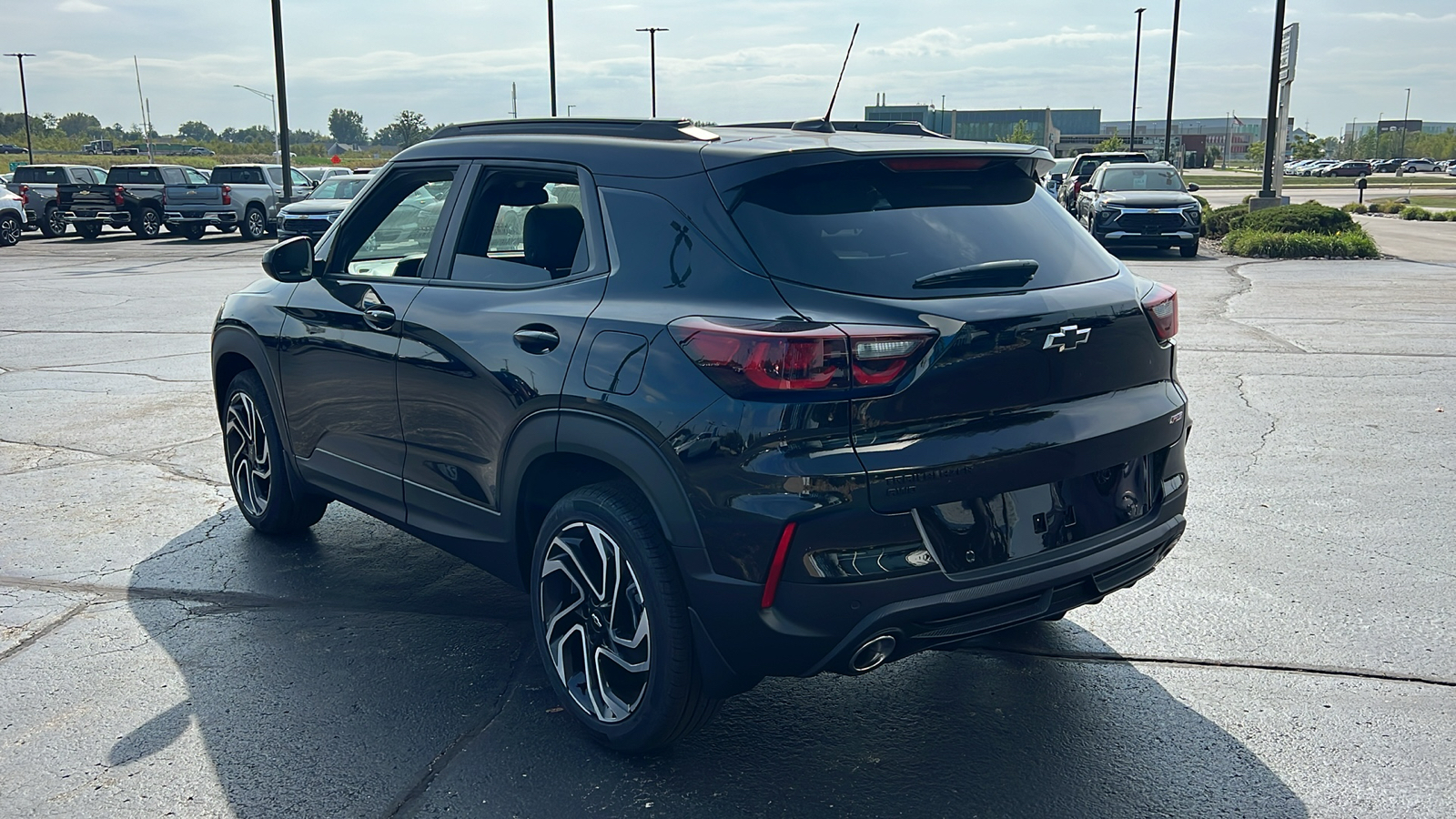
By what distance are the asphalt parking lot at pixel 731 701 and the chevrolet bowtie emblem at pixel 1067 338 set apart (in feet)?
3.94

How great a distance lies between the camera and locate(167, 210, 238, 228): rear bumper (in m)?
30.5

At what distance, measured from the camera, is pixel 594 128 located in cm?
385

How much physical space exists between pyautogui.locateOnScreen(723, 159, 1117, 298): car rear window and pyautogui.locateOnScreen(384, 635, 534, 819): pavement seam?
171 centimetres

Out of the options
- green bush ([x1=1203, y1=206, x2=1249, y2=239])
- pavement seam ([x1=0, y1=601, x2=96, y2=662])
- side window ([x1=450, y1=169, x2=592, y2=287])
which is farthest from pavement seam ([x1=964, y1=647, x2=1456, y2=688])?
green bush ([x1=1203, y1=206, x2=1249, y2=239])

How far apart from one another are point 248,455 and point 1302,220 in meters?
21.6

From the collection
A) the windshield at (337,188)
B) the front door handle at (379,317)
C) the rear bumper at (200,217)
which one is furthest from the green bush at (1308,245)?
the rear bumper at (200,217)

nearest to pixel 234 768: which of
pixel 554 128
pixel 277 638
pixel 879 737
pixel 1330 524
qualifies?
pixel 277 638

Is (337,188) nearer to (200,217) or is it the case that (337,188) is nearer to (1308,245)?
(200,217)

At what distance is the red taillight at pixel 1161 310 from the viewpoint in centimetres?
362

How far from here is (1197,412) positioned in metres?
8.21

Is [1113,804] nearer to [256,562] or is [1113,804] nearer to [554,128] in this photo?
[554,128]

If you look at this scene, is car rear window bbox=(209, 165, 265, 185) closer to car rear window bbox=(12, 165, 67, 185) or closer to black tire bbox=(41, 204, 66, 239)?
black tire bbox=(41, 204, 66, 239)

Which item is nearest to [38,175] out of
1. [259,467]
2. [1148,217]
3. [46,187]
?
[46,187]

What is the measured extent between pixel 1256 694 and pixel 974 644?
0.94m
